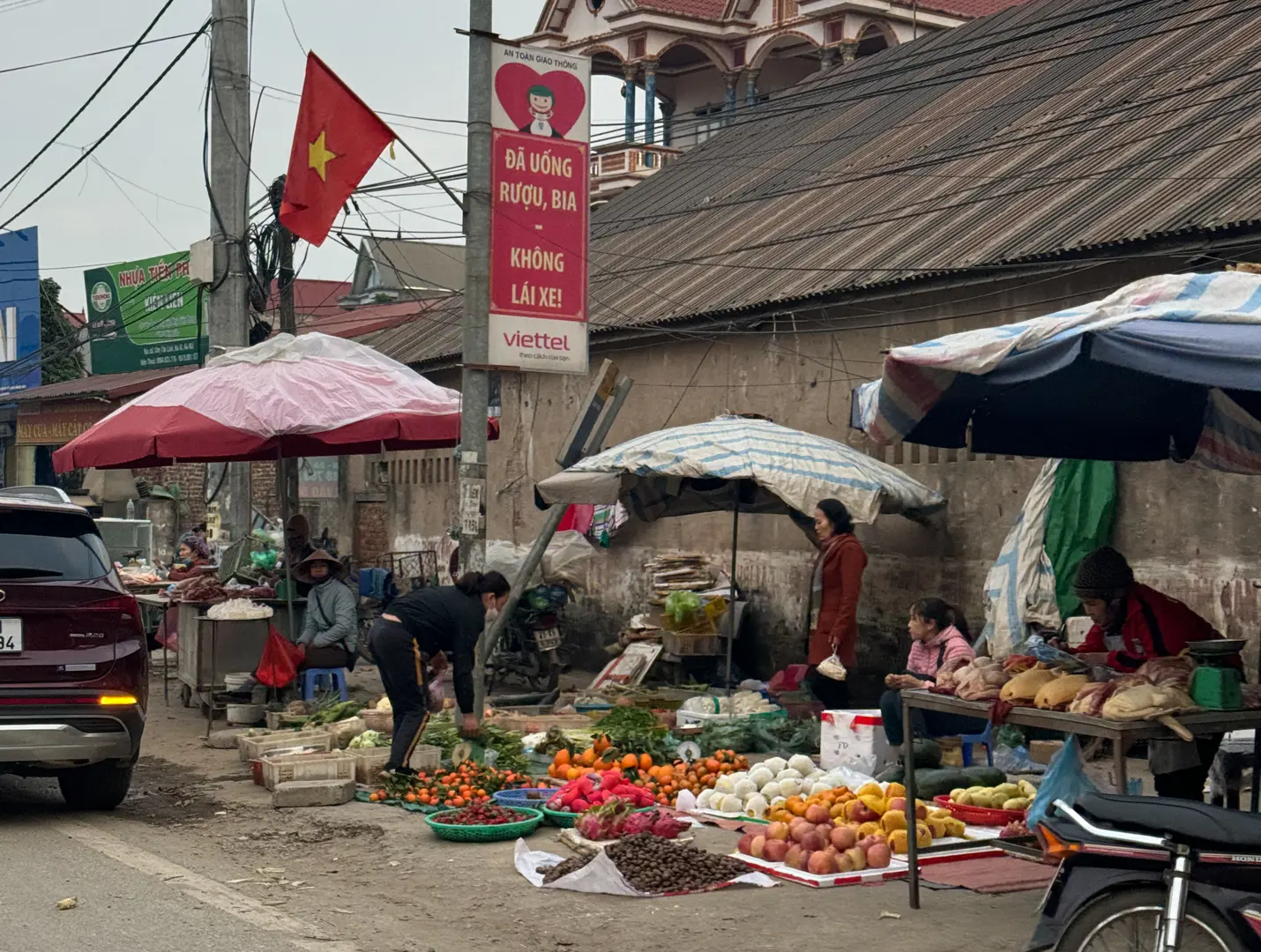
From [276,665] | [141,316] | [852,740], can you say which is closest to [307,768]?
[276,665]

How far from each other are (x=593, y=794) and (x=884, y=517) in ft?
19.2

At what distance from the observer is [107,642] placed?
8.91m

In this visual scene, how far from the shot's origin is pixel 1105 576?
709cm

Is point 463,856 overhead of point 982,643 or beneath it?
beneath

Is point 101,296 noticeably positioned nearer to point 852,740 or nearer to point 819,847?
point 852,740

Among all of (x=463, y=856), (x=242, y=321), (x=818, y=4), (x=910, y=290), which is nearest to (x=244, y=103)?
(x=242, y=321)

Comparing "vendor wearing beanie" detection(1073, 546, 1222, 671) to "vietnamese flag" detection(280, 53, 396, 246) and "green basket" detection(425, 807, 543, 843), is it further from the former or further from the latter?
"vietnamese flag" detection(280, 53, 396, 246)

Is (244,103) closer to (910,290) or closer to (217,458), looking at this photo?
(217,458)

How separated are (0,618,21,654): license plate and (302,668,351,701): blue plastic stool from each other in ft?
15.4

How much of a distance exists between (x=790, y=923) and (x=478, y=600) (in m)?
3.98

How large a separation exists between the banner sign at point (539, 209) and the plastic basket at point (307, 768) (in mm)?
3148

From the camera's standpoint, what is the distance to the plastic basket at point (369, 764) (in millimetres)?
10273

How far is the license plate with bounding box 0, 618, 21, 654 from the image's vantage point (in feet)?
28.3

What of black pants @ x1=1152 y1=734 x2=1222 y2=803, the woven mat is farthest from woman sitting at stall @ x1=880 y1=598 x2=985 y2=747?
black pants @ x1=1152 y1=734 x2=1222 y2=803
